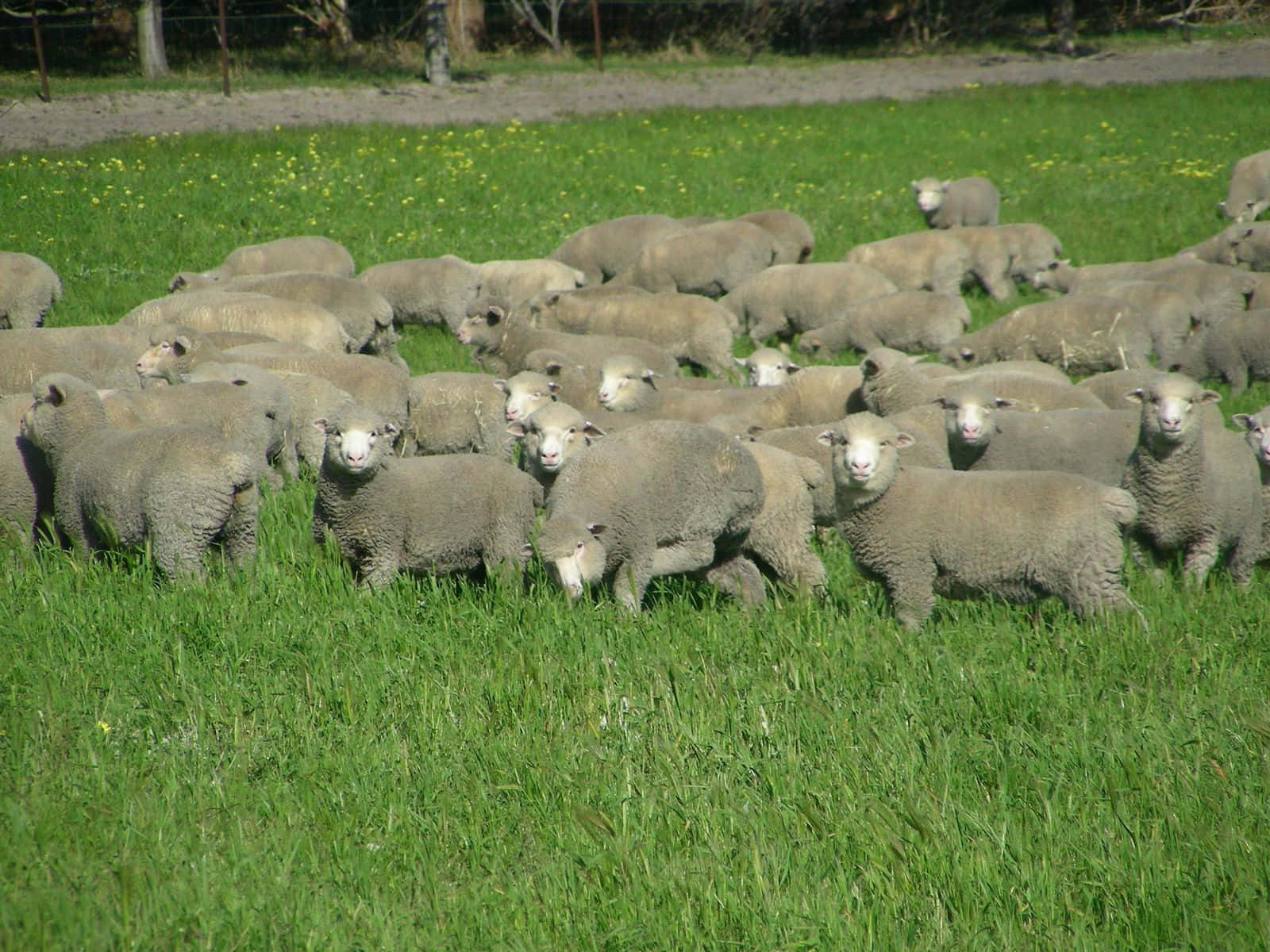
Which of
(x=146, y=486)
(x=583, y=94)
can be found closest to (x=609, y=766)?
(x=146, y=486)

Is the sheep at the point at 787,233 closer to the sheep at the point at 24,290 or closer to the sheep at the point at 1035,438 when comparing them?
the sheep at the point at 1035,438

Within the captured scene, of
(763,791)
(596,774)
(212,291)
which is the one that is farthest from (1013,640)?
(212,291)

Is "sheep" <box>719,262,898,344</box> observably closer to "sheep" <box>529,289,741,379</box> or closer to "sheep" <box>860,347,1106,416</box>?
"sheep" <box>529,289,741,379</box>

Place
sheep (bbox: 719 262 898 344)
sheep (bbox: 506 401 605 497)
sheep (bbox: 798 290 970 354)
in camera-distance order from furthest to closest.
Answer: sheep (bbox: 719 262 898 344) → sheep (bbox: 798 290 970 354) → sheep (bbox: 506 401 605 497)

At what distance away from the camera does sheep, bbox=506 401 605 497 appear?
7.27 meters

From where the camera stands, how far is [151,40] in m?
29.0

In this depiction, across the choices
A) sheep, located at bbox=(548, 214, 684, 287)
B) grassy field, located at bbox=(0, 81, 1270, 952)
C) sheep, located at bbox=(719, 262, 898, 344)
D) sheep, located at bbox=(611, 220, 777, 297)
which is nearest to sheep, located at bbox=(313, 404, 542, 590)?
grassy field, located at bbox=(0, 81, 1270, 952)

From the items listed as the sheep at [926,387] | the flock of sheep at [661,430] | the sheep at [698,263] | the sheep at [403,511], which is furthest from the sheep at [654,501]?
the sheep at [698,263]

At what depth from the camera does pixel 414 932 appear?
3793 millimetres

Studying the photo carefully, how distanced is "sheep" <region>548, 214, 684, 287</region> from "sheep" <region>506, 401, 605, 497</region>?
26.4 ft

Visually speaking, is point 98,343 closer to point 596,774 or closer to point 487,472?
point 487,472

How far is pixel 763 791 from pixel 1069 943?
1.19 meters

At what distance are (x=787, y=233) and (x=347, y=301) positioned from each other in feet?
19.4

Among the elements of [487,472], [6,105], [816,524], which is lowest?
[816,524]
